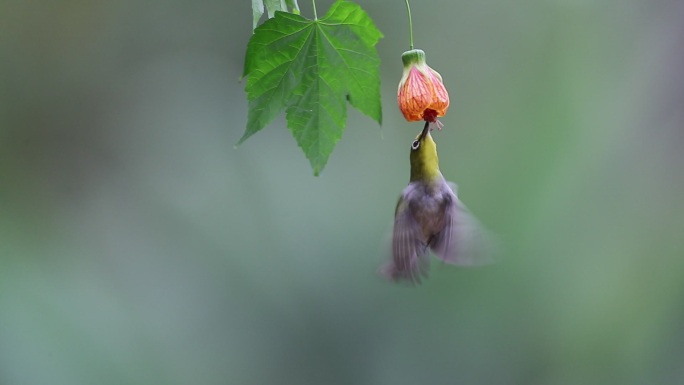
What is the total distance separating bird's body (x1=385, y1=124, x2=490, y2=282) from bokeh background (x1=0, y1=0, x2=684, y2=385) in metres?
1.69

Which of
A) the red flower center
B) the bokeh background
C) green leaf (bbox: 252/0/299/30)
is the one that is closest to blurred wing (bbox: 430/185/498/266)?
the red flower center

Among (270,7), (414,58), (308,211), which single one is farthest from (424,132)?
(308,211)

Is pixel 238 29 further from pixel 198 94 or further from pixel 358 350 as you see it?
pixel 358 350

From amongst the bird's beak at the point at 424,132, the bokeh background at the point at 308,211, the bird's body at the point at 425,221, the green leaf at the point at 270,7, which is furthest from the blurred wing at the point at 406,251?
the bokeh background at the point at 308,211

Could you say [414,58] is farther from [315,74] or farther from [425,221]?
[425,221]

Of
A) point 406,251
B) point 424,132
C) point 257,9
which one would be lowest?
point 406,251

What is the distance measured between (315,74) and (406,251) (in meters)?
0.33

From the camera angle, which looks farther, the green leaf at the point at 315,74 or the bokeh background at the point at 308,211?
the bokeh background at the point at 308,211

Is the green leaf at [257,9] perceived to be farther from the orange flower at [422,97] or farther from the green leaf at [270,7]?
the orange flower at [422,97]

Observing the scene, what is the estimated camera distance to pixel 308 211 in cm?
311

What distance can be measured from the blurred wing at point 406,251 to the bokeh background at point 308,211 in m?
1.69

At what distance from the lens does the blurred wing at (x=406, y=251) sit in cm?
119

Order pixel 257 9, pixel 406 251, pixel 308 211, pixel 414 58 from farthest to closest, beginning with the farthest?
1. pixel 308 211
2. pixel 406 251
3. pixel 414 58
4. pixel 257 9

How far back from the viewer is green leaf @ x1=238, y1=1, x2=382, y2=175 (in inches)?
37.8
